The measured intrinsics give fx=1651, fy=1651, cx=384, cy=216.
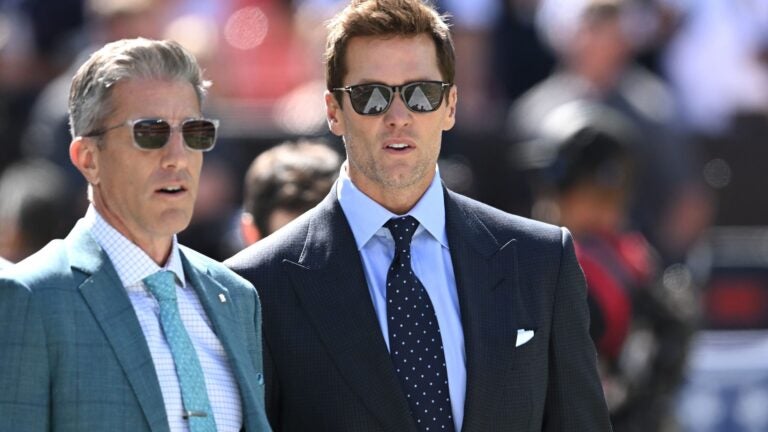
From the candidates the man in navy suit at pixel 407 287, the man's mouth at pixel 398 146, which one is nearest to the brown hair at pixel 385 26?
the man in navy suit at pixel 407 287

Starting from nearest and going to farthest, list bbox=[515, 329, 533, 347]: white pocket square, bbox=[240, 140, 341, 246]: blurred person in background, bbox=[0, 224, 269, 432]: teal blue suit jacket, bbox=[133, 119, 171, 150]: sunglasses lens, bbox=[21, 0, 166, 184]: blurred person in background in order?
bbox=[0, 224, 269, 432]: teal blue suit jacket < bbox=[133, 119, 171, 150]: sunglasses lens < bbox=[515, 329, 533, 347]: white pocket square < bbox=[240, 140, 341, 246]: blurred person in background < bbox=[21, 0, 166, 184]: blurred person in background

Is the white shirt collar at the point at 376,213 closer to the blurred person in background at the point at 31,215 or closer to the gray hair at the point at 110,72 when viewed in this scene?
the gray hair at the point at 110,72

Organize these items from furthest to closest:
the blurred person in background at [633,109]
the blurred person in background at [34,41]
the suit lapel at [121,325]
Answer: the blurred person in background at [34,41] → the blurred person in background at [633,109] → the suit lapel at [121,325]

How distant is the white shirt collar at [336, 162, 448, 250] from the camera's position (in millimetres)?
4566

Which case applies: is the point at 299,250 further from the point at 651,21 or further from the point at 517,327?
the point at 651,21

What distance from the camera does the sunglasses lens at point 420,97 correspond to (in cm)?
453

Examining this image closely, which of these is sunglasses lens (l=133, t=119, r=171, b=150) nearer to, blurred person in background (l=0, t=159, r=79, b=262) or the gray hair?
the gray hair

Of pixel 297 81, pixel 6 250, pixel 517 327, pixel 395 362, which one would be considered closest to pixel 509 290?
pixel 517 327

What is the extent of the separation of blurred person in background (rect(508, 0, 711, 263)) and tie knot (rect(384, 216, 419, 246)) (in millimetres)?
4436

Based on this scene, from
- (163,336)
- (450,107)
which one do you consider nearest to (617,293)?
(450,107)

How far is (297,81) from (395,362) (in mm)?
5609

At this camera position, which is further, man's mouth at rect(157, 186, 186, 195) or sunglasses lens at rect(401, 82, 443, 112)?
sunglasses lens at rect(401, 82, 443, 112)

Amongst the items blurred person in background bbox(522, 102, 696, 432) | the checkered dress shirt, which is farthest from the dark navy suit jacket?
blurred person in background bbox(522, 102, 696, 432)

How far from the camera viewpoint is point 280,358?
442cm
